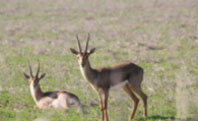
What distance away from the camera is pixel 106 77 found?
9.88 meters

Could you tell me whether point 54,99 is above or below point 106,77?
below

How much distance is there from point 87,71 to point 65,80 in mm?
4799

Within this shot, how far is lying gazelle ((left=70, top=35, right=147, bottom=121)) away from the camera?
9586 millimetres

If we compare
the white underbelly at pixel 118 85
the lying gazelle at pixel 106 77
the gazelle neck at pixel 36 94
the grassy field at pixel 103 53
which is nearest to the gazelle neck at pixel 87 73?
the lying gazelle at pixel 106 77

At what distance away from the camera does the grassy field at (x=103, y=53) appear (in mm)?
10312

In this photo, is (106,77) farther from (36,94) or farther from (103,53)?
(103,53)

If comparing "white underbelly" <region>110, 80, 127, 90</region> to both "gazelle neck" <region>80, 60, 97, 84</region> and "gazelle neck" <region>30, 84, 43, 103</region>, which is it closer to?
"gazelle neck" <region>80, 60, 97, 84</region>

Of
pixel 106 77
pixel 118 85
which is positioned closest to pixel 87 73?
pixel 106 77

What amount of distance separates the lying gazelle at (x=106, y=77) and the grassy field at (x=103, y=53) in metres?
0.48

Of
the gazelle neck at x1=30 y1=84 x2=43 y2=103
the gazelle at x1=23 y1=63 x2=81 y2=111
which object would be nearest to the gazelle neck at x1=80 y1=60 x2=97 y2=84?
the gazelle at x1=23 y1=63 x2=81 y2=111

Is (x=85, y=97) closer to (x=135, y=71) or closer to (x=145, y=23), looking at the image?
(x=135, y=71)

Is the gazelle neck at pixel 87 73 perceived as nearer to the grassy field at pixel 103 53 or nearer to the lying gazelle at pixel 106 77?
the lying gazelle at pixel 106 77

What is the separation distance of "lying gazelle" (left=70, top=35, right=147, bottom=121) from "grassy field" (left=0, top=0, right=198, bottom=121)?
481 millimetres

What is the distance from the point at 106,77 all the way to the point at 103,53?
33.8ft
